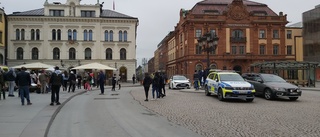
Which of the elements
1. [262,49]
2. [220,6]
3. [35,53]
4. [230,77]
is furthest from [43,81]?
[262,49]

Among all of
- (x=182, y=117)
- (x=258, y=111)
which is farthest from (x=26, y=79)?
(x=258, y=111)

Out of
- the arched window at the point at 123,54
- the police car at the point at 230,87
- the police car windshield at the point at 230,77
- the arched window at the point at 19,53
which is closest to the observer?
the police car at the point at 230,87

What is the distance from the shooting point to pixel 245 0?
221 ft

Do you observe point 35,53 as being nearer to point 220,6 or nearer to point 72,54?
point 72,54

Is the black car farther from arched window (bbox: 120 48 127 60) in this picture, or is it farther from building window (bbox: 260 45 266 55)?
building window (bbox: 260 45 266 55)

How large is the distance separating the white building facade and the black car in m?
35.0

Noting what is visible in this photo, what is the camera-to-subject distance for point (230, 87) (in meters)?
16.4

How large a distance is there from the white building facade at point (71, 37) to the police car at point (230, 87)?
3520cm

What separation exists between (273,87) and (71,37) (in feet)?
134

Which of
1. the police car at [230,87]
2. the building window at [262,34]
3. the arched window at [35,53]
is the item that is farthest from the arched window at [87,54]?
the police car at [230,87]

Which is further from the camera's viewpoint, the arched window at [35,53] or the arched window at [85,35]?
the arched window at [85,35]

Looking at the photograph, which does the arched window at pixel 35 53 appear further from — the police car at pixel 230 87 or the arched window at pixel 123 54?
the police car at pixel 230 87

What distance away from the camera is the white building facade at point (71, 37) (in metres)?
51.0

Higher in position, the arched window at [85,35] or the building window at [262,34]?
the building window at [262,34]
